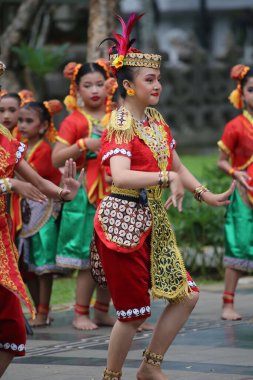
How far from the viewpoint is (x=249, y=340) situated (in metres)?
7.37

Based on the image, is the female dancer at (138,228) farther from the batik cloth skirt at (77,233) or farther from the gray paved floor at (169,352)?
the batik cloth skirt at (77,233)

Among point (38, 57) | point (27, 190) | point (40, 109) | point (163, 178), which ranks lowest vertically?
point (27, 190)

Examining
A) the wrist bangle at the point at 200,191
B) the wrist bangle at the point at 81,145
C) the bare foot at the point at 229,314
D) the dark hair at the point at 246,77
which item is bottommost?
the bare foot at the point at 229,314

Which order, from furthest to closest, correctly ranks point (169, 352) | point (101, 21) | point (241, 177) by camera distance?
point (101, 21), point (241, 177), point (169, 352)

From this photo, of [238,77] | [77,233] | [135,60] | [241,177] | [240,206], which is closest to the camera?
[135,60]

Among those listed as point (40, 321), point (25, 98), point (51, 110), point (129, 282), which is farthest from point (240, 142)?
point (129, 282)

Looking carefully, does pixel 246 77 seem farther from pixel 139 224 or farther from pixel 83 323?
pixel 139 224

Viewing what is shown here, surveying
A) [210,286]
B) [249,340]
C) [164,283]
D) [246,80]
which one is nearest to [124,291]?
[164,283]

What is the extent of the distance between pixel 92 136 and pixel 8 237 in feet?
8.06

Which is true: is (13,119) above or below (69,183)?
above

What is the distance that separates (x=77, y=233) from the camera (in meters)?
8.27

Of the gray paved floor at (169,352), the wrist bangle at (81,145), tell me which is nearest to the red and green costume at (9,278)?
the gray paved floor at (169,352)

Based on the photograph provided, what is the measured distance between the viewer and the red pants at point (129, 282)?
585 cm

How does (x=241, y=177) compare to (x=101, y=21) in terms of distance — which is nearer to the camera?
(x=241, y=177)
